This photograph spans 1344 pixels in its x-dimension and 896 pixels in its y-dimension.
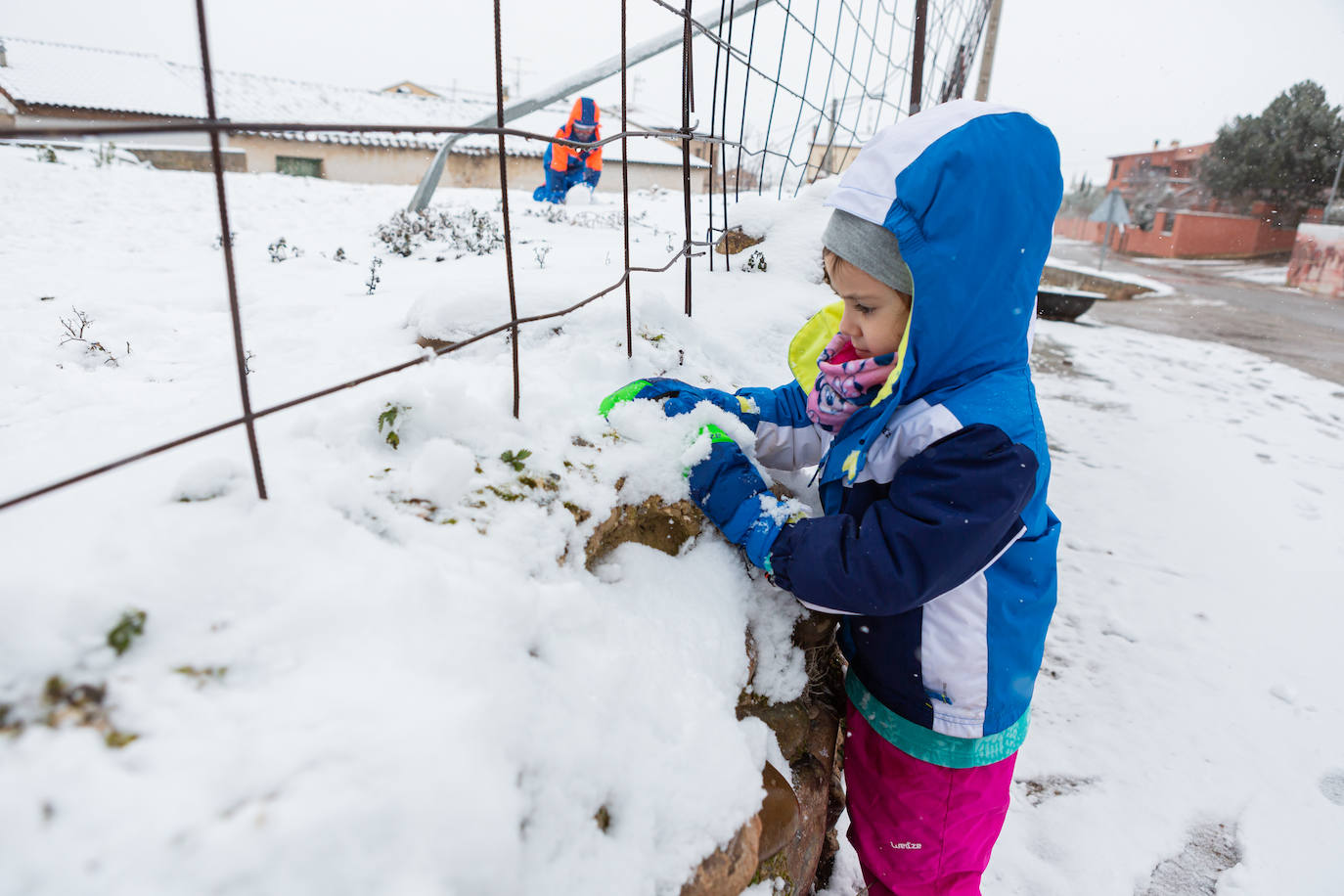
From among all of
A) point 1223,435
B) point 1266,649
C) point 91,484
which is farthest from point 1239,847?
point 1223,435

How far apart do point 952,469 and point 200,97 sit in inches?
977

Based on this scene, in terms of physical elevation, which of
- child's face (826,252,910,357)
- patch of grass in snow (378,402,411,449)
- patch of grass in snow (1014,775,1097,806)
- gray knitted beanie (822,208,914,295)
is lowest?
patch of grass in snow (1014,775,1097,806)

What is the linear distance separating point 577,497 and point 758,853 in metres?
0.66

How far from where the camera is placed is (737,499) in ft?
4.79

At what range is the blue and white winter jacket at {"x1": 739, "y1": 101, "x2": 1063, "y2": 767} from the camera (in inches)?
46.5

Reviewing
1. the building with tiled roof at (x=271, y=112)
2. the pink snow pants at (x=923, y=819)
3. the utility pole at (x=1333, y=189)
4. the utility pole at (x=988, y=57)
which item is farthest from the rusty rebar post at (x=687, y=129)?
the utility pole at (x=1333, y=189)

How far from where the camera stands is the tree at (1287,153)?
27719 millimetres

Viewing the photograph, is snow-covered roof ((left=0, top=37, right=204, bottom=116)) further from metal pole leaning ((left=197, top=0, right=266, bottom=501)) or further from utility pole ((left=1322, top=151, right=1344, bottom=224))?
utility pole ((left=1322, top=151, right=1344, bottom=224))

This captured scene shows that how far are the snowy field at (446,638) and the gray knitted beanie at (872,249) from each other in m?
0.52

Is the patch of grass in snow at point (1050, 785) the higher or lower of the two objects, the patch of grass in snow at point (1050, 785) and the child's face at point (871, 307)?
the lower

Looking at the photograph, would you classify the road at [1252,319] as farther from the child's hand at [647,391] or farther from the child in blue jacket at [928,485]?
the child's hand at [647,391]

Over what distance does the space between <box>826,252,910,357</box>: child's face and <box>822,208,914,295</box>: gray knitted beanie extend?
2 cm

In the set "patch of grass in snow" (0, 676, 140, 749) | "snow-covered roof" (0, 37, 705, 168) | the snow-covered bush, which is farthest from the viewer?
"snow-covered roof" (0, 37, 705, 168)

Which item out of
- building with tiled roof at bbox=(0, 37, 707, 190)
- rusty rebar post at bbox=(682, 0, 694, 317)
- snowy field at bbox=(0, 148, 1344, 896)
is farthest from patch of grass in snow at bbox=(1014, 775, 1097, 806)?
building with tiled roof at bbox=(0, 37, 707, 190)
